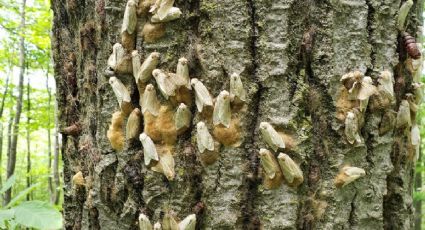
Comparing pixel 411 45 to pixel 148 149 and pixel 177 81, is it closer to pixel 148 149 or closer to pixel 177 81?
pixel 177 81

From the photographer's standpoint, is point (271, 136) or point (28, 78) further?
point (28, 78)

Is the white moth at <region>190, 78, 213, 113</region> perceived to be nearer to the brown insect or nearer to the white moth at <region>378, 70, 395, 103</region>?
the white moth at <region>378, 70, 395, 103</region>

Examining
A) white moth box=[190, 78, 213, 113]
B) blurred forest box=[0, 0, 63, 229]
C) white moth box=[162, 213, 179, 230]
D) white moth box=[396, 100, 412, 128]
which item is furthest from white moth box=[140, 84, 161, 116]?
blurred forest box=[0, 0, 63, 229]

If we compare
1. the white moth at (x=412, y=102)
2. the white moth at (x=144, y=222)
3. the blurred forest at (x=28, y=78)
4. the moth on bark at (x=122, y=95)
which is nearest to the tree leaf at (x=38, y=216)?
the white moth at (x=144, y=222)

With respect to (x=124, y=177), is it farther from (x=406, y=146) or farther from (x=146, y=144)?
(x=406, y=146)

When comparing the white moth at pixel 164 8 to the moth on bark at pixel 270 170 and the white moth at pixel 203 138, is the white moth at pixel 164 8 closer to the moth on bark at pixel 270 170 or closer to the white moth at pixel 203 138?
the white moth at pixel 203 138

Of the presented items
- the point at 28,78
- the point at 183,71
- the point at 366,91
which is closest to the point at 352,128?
the point at 366,91
